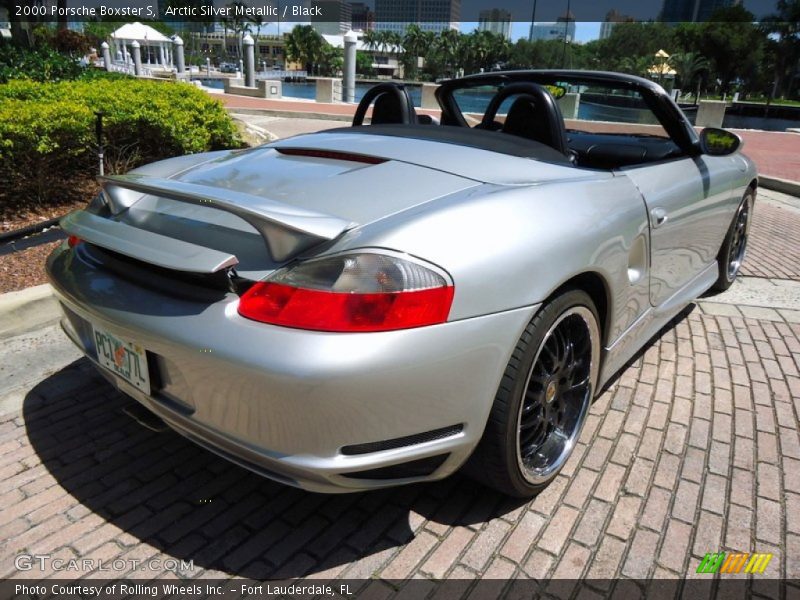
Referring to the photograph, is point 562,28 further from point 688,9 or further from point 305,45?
point 305,45

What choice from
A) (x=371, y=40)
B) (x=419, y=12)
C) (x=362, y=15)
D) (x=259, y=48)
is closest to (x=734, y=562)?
(x=419, y=12)

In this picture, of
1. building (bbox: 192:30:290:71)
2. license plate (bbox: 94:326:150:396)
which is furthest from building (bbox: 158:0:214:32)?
Answer: license plate (bbox: 94:326:150:396)

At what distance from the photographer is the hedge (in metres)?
4.43

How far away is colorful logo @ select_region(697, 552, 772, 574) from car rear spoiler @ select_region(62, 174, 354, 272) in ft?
5.13

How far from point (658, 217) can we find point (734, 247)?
2.28 m

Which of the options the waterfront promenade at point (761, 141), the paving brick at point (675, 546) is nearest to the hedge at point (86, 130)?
the waterfront promenade at point (761, 141)

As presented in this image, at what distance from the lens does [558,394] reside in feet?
7.23

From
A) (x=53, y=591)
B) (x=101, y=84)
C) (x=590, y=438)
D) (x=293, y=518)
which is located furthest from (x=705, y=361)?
(x=101, y=84)

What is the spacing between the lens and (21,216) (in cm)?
476

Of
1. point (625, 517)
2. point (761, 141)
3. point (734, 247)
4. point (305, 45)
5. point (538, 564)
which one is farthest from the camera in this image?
point (305, 45)

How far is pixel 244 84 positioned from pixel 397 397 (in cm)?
3019

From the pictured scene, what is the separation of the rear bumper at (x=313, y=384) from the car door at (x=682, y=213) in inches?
44.0

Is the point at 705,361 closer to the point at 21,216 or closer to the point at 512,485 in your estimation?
the point at 512,485

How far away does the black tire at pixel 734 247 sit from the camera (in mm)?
3895
